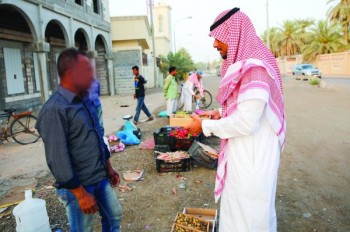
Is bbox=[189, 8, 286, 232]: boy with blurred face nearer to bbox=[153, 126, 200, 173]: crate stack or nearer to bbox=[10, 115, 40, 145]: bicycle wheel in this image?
bbox=[153, 126, 200, 173]: crate stack

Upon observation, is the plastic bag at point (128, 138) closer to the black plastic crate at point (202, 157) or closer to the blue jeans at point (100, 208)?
the black plastic crate at point (202, 157)

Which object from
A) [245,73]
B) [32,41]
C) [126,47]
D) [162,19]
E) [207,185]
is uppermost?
[162,19]

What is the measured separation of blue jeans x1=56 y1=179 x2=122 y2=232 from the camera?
91.0 inches

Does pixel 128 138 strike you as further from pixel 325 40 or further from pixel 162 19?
pixel 162 19

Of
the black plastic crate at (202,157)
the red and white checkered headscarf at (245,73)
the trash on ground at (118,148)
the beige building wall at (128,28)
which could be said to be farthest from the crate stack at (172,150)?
the beige building wall at (128,28)

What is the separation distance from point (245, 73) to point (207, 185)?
3170 millimetres

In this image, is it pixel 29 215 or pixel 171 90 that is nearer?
pixel 29 215

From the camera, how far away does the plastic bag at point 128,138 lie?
7543 mm

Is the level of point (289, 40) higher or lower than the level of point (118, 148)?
higher

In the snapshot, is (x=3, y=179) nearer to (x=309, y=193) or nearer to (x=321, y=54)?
(x=309, y=193)

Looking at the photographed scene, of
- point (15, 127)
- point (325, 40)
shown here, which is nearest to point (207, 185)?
point (15, 127)

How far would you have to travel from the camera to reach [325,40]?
141 feet

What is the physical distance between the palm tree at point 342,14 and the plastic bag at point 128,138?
3814 centimetres

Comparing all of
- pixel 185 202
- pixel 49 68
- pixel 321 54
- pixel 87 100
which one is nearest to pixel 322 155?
pixel 185 202
